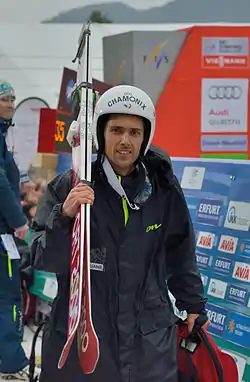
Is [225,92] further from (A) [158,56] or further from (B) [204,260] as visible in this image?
(B) [204,260]

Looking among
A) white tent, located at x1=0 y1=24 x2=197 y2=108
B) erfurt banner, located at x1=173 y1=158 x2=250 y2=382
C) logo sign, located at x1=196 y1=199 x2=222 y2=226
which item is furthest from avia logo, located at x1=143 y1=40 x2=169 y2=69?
white tent, located at x1=0 y1=24 x2=197 y2=108

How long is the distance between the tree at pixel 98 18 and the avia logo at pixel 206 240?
711 cm

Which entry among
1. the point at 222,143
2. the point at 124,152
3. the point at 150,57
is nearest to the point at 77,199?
the point at 124,152

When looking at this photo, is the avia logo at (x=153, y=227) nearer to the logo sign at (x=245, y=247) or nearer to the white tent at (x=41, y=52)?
the logo sign at (x=245, y=247)

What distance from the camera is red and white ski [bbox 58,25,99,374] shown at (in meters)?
1.58

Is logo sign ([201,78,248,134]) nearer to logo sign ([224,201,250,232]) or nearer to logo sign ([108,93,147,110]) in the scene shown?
logo sign ([224,201,250,232])

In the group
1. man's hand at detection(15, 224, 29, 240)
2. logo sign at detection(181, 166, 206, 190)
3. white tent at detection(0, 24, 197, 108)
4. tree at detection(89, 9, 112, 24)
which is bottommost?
man's hand at detection(15, 224, 29, 240)

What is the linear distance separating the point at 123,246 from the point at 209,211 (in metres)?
1.55

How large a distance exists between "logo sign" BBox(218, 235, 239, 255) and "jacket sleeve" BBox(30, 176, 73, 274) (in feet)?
4.74

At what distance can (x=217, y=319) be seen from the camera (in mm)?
3119

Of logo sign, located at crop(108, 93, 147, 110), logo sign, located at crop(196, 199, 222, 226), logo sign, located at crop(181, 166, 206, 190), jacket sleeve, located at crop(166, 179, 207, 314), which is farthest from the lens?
logo sign, located at crop(181, 166, 206, 190)

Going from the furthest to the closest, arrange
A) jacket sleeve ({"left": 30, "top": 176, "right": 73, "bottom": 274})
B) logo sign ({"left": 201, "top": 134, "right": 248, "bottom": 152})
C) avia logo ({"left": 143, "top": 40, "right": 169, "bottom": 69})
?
1. avia logo ({"left": 143, "top": 40, "right": 169, "bottom": 69})
2. logo sign ({"left": 201, "top": 134, "right": 248, "bottom": 152})
3. jacket sleeve ({"left": 30, "top": 176, "right": 73, "bottom": 274})

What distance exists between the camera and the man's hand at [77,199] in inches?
65.1

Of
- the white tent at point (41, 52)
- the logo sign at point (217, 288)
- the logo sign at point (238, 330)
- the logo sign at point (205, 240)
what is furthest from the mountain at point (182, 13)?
the logo sign at point (238, 330)
